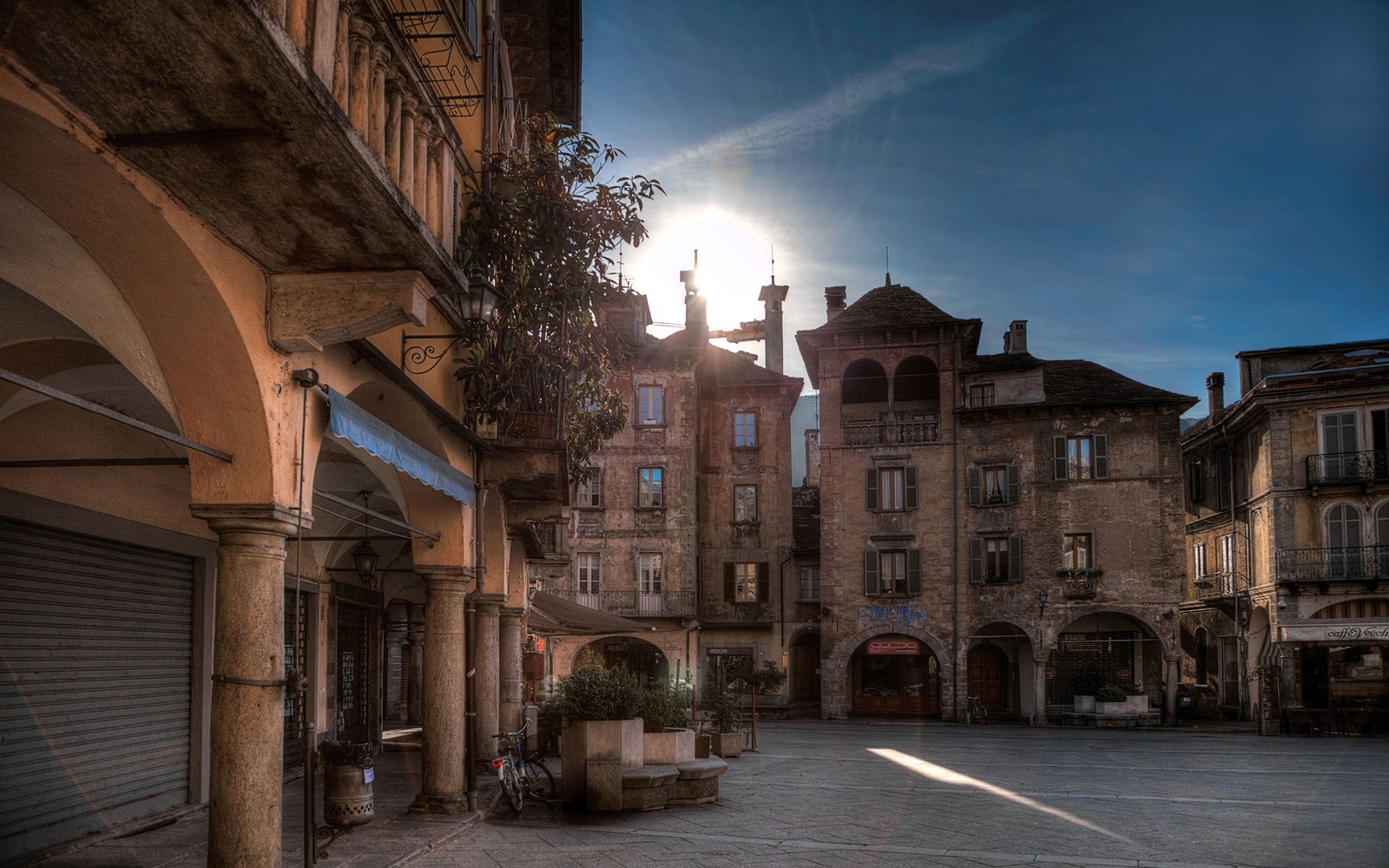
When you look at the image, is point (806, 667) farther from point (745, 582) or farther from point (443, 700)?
point (443, 700)

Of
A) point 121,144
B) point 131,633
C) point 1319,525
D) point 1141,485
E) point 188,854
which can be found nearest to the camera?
point 121,144

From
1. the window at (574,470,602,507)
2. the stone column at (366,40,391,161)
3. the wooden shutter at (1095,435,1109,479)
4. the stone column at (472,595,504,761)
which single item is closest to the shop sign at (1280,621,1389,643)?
the wooden shutter at (1095,435,1109,479)

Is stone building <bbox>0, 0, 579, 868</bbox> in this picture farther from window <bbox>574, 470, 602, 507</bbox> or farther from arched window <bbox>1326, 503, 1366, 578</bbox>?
arched window <bbox>1326, 503, 1366, 578</bbox>

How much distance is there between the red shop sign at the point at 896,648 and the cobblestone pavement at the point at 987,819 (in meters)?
14.2

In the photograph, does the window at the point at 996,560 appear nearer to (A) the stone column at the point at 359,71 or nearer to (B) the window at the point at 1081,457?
(B) the window at the point at 1081,457

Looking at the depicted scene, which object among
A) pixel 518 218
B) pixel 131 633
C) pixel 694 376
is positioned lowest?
pixel 131 633

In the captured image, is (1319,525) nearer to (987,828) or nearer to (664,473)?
(664,473)

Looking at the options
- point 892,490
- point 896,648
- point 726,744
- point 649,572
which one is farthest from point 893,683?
point 726,744

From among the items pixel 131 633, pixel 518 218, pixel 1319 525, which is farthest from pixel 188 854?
pixel 1319 525

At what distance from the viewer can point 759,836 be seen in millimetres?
11023

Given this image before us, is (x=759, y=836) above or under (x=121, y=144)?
under

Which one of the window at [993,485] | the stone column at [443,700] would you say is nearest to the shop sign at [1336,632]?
the window at [993,485]

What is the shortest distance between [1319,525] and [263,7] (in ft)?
114

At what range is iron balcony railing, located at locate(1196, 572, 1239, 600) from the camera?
36.5m
